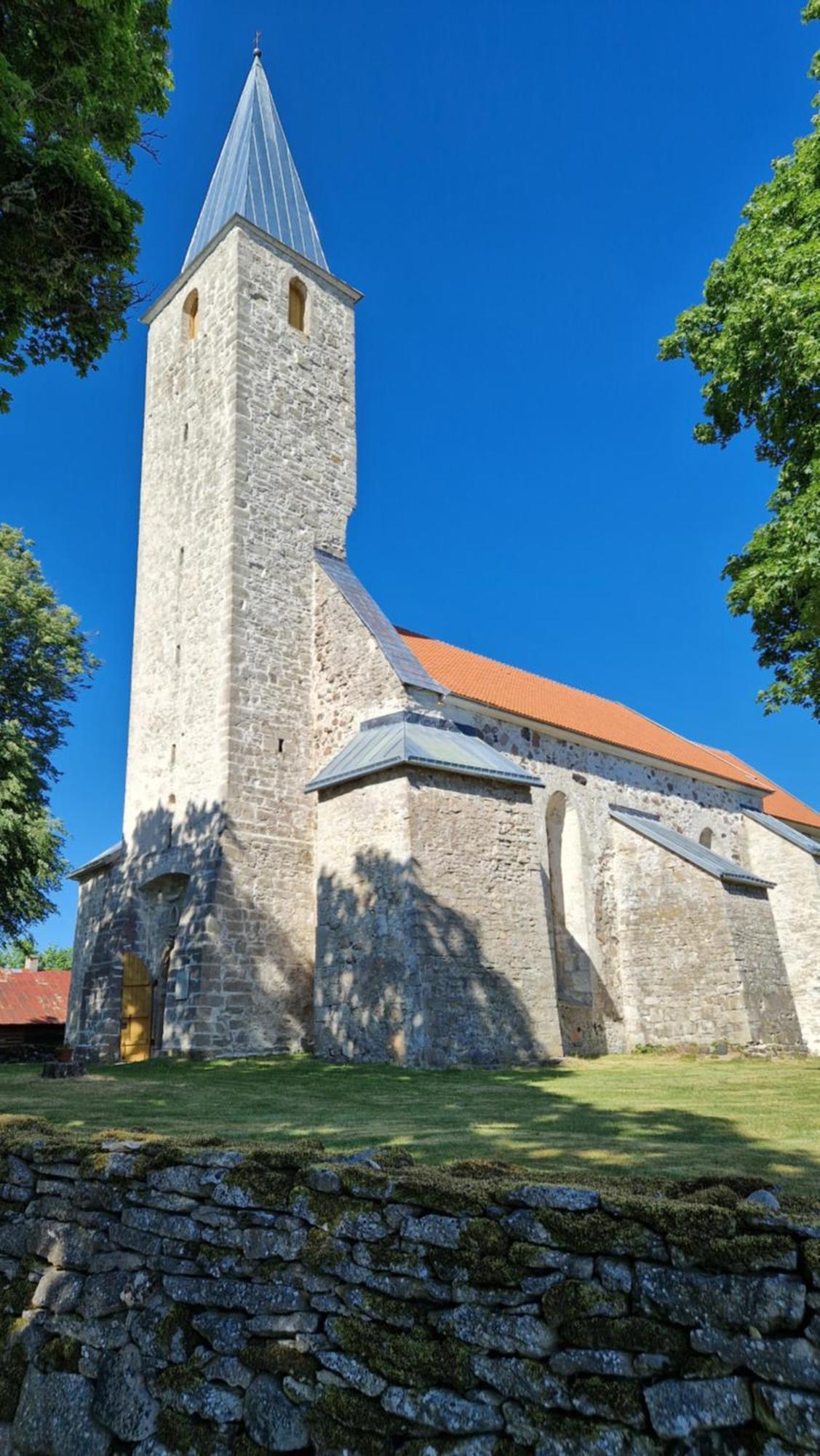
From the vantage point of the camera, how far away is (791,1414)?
262cm

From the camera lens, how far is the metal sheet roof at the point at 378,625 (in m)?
15.6

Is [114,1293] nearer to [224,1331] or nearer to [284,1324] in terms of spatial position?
[224,1331]

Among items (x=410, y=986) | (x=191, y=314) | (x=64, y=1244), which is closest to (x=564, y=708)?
(x=410, y=986)

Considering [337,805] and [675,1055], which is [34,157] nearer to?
[337,805]

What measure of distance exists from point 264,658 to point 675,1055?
10.4m

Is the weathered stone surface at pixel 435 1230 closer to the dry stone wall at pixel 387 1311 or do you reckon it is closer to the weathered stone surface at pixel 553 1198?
the dry stone wall at pixel 387 1311

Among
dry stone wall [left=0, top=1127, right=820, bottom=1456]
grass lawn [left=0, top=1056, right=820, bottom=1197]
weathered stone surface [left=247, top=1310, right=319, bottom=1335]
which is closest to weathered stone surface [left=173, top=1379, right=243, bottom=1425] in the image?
dry stone wall [left=0, top=1127, right=820, bottom=1456]

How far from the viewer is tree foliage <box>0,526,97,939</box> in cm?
1820

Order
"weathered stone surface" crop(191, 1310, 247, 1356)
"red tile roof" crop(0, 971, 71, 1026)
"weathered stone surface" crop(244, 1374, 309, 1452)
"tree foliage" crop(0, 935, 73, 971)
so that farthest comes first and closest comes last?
"tree foliage" crop(0, 935, 73, 971), "red tile roof" crop(0, 971, 71, 1026), "weathered stone surface" crop(191, 1310, 247, 1356), "weathered stone surface" crop(244, 1374, 309, 1452)

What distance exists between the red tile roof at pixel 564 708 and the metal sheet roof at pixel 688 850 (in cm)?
163

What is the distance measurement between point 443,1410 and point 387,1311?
401mm

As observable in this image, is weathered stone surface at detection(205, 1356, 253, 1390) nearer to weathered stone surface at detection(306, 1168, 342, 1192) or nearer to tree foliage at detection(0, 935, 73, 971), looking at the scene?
weathered stone surface at detection(306, 1168, 342, 1192)

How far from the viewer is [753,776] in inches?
1080

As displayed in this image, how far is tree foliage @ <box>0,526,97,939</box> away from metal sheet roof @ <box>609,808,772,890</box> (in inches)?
470
